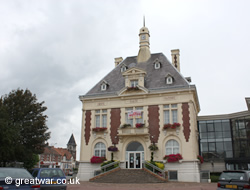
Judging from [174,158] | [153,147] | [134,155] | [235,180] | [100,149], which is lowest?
[235,180]

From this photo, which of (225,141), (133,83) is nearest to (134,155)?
(133,83)

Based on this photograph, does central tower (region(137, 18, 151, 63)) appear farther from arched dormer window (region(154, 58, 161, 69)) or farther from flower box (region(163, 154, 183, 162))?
flower box (region(163, 154, 183, 162))

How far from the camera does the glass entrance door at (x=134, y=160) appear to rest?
29562 millimetres

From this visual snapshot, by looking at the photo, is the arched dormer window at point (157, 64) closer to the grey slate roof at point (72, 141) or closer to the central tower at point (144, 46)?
the central tower at point (144, 46)

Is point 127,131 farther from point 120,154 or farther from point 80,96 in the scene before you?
point 80,96

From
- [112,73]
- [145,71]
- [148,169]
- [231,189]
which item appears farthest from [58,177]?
[112,73]

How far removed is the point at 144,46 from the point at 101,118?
12.7 m

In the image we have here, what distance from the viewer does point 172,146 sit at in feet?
94.6

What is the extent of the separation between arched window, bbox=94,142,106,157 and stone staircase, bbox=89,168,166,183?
3.86 metres

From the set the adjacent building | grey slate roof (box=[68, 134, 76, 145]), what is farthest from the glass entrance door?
grey slate roof (box=[68, 134, 76, 145])

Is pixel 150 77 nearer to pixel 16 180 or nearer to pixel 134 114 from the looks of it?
pixel 134 114

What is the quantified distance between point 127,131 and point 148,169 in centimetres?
525

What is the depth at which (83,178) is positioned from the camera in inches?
1208

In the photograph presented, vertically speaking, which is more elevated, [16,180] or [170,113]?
[170,113]
